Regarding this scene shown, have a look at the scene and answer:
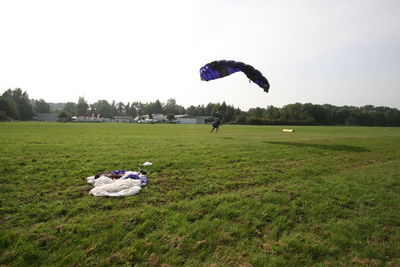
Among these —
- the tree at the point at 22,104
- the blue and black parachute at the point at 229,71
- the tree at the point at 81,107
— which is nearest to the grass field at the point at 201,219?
the blue and black parachute at the point at 229,71

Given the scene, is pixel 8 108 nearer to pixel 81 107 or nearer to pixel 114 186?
pixel 81 107

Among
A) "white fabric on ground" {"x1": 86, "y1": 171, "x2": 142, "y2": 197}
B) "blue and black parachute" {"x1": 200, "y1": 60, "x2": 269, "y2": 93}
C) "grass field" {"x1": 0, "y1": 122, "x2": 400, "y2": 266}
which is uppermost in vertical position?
"blue and black parachute" {"x1": 200, "y1": 60, "x2": 269, "y2": 93}

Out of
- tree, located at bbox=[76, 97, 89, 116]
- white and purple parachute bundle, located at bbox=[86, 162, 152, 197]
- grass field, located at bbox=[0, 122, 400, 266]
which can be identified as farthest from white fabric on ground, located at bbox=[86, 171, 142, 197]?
tree, located at bbox=[76, 97, 89, 116]

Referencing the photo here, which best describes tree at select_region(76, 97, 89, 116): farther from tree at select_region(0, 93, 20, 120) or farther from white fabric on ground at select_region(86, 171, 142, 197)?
white fabric on ground at select_region(86, 171, 142, 197)

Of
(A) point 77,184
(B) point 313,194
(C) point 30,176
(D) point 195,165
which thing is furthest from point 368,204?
(C) point 30,176

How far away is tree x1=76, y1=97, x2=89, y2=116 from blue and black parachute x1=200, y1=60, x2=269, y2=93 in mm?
168138

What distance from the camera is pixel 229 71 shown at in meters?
21.1

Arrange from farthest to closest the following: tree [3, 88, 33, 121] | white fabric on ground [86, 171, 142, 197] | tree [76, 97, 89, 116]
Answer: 1. tree [76, 97, 89, 116]
2. tree [3, 88, 33, 121]
3. white fabric on ground [86, 171, 142, 197]

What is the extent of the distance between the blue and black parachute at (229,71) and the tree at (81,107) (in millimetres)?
168138

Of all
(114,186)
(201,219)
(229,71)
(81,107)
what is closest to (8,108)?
(81,107)

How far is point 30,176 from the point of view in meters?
7.62

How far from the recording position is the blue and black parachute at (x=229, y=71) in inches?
776

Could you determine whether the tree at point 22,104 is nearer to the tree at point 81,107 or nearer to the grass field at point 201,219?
the tree at point 81,107

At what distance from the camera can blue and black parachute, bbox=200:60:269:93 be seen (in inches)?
776
